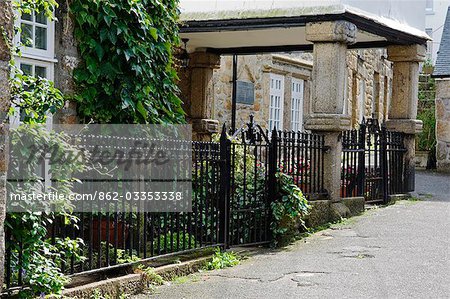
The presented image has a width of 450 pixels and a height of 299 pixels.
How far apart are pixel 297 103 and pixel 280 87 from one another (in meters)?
1.45

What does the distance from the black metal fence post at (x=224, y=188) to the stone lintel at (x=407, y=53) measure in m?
5.96

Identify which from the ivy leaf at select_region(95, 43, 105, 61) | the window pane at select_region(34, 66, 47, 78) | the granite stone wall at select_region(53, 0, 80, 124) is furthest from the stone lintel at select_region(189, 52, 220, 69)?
the window pane at select_region(34, 66, 47, 78)

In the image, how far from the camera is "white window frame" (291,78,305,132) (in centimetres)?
1935

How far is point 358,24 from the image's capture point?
38.3 feet

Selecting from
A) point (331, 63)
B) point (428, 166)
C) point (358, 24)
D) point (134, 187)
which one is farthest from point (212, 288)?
point (428, 166)

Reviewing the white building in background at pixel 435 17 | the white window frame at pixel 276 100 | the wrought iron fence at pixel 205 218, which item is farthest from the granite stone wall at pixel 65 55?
the white building in background at pixel 435 17

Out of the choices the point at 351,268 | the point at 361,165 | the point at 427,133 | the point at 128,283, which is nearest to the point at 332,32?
the point at 361,165

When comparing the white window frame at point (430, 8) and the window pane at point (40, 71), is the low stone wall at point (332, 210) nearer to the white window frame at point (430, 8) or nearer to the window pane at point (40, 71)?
the window pane at point (40, 71)

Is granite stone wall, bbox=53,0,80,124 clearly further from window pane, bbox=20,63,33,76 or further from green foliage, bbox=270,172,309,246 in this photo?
green foliage, bbox=270,172,309,246

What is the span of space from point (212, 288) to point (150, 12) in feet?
12.4

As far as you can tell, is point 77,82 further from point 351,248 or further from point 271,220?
point 351,248

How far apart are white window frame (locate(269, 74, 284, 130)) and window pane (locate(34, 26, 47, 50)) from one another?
31.8 ft

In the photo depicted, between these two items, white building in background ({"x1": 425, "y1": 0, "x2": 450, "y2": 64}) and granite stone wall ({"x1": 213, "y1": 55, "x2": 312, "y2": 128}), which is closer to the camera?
granite stone wall ({"x1": 213, "y1": 55, "x2": 312, "y2": 128})

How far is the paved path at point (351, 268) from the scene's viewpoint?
7094 mm
